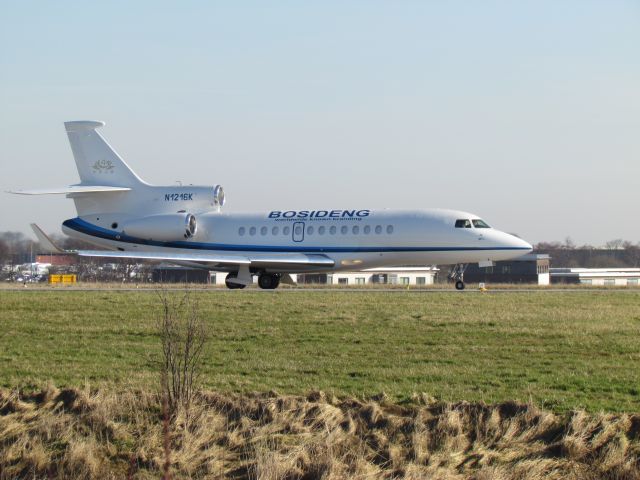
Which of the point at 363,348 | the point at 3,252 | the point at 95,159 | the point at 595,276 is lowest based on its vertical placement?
the point at 363,348

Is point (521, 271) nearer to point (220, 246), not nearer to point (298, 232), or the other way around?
point (298, 232)

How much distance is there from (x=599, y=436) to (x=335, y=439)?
11.5 ft

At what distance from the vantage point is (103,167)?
4409 centimetres

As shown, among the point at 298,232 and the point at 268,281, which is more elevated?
the point at 298,232

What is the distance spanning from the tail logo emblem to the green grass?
51.0 ft

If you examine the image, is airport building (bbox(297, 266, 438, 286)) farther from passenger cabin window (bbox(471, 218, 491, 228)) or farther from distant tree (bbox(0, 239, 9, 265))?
passenger cabin window (bbox(471, 218, 491, 228))

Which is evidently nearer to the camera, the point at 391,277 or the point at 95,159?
the point at 95,159

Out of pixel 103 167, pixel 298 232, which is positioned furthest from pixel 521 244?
pixel 103 167

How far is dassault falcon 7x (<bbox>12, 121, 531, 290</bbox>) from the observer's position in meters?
39.2

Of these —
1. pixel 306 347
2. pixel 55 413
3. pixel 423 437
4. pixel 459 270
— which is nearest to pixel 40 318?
pixel 306 347

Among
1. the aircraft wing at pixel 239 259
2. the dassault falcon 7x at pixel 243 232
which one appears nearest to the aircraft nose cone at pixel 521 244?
the dassault falcon 7x at pixel 243 232

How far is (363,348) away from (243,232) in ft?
79.2

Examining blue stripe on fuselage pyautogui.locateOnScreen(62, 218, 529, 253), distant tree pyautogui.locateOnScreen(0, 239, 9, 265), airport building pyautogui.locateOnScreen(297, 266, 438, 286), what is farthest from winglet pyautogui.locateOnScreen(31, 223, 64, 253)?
distant tree pyautogui.locateOnScreen(0, 239, 9, 265)

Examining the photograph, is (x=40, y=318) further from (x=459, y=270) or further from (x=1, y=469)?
(x=459, y=270)
